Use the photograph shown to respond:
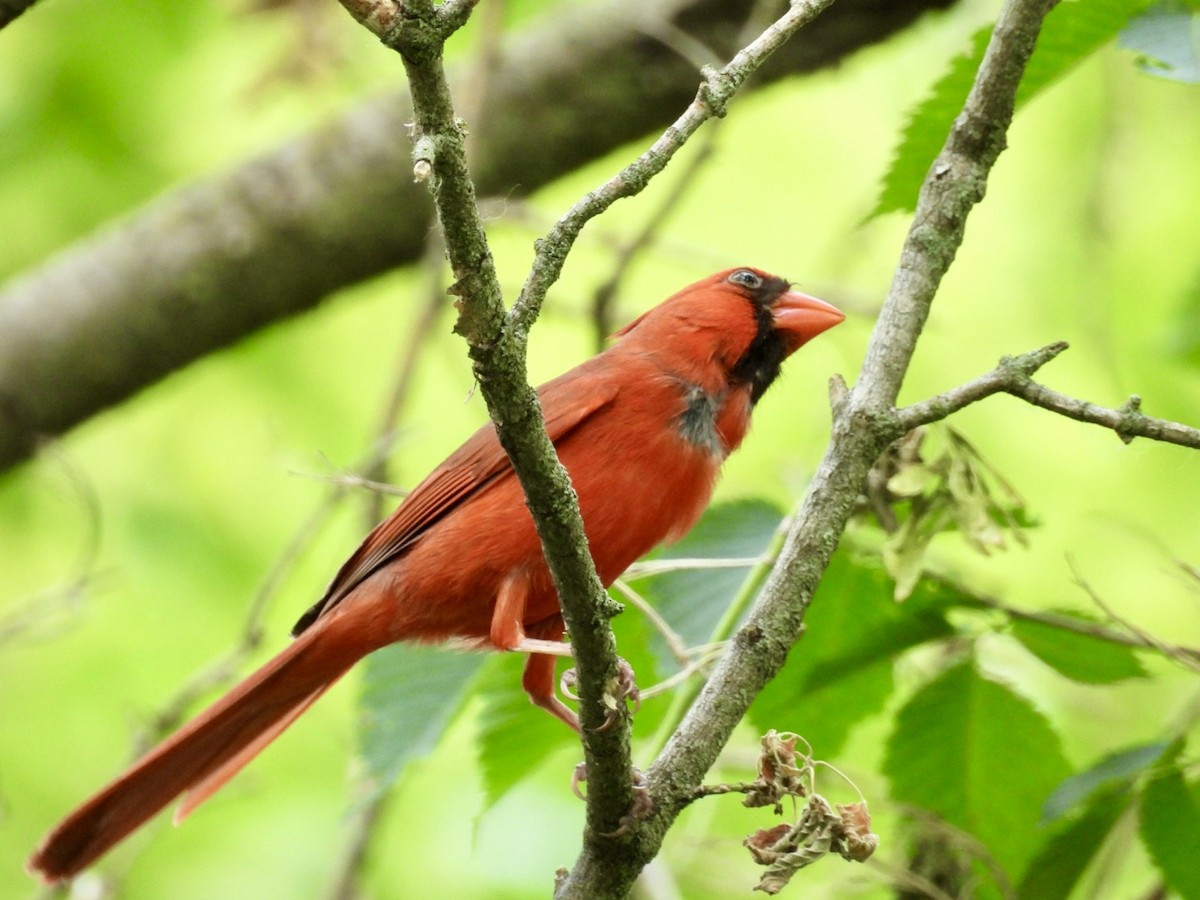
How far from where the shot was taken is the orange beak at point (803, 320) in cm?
394

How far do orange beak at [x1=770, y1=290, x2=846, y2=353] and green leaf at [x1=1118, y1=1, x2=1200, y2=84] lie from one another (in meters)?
1.17

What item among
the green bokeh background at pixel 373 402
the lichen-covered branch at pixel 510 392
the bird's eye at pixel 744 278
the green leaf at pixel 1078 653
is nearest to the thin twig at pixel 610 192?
the lichen-covered branch at pixel 510 392

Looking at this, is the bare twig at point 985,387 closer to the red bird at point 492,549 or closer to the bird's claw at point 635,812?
the bird's claw at point 635,812

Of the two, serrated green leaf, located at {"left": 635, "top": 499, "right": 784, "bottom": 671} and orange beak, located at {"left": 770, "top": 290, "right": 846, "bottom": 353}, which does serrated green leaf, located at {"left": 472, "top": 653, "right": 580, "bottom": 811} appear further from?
orange beak, located at {"left": 770, "top": 290, "right": 846, "bottom": 353}

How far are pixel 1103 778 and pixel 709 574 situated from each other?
99cm

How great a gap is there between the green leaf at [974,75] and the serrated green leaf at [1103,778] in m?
1.23

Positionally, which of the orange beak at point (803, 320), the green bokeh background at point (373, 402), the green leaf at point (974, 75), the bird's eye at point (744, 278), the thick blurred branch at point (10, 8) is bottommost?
the green bokeh background at point (373, 402)

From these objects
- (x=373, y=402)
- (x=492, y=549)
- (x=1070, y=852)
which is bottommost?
(x=373, y=402)

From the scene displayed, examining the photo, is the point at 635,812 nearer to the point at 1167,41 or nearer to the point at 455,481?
the point at 455,481

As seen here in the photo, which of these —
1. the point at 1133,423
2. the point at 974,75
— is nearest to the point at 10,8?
the point at 1133,423

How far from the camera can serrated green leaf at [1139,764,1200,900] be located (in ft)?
9.18

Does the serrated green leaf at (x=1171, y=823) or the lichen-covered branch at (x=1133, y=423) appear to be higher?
the lichen-covered branch at (x=1133, y=423)

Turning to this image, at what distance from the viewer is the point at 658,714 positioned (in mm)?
3436

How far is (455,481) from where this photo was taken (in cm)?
366
